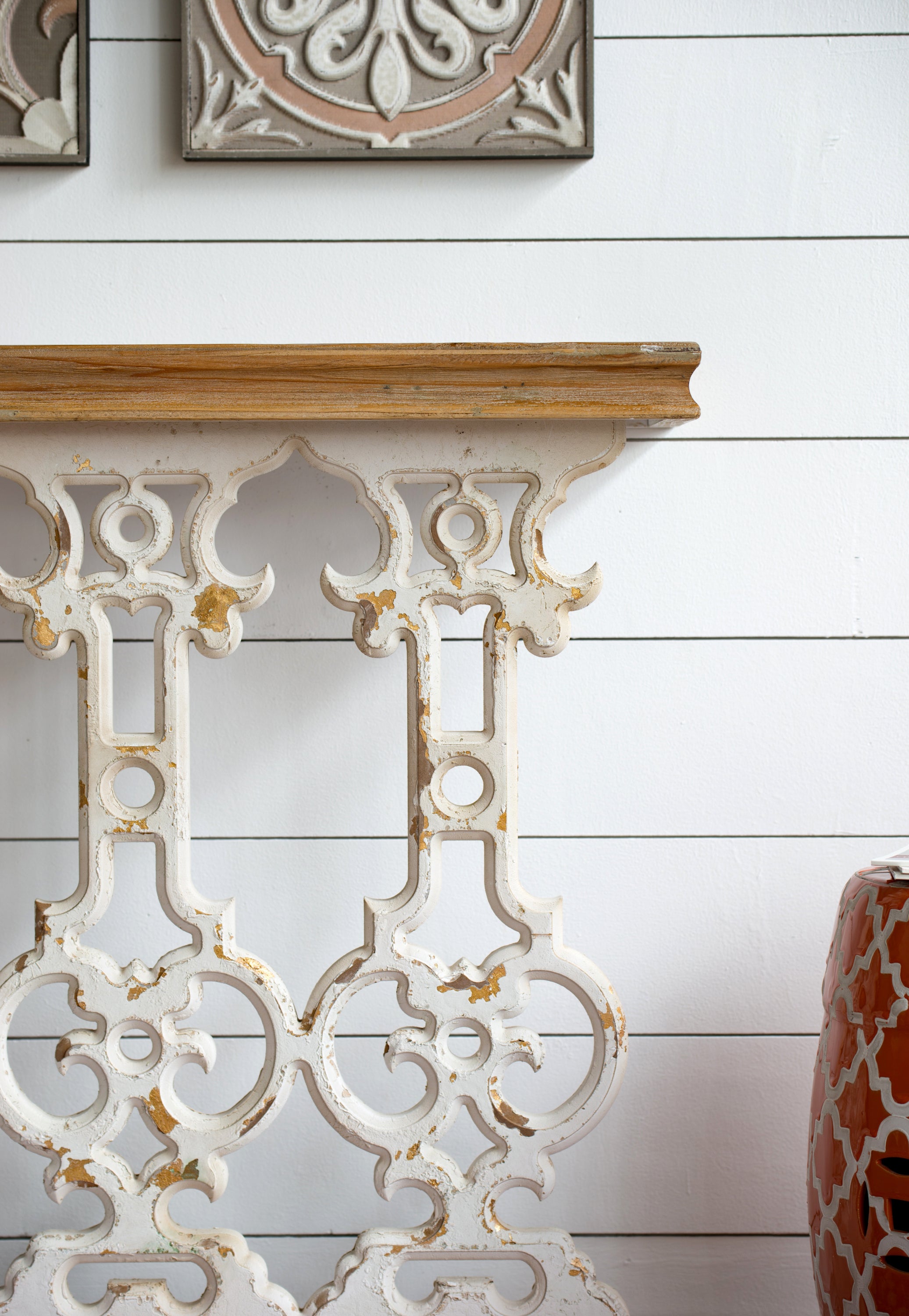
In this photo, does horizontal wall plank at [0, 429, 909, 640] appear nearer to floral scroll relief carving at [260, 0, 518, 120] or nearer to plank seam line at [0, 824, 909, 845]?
plank seam line at [0, 824, 909, 845]

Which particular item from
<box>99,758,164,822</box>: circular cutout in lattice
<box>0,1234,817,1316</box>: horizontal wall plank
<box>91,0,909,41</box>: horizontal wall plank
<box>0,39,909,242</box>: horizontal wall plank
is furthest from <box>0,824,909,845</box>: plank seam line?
<box>91,0,909,41</box>: horizontal wall plank

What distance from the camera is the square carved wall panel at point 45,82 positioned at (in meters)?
0.88

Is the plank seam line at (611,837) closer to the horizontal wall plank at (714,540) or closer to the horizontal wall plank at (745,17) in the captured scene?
the horizontal wall plank at (714,540)

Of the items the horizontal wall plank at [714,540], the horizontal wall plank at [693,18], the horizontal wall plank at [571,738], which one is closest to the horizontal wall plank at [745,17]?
the horizontal wall plank at [693,18]

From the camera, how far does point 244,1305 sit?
73 cm

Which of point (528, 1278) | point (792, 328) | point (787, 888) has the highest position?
point (792, 328)

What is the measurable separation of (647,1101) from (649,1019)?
0.07m

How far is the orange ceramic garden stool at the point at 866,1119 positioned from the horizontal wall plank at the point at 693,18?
0.77 metres

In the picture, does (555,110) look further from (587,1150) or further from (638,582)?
(587,1150)

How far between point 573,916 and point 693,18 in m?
0.84

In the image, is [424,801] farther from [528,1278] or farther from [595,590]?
[528,1278]

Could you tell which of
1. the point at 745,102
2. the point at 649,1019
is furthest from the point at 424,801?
the point at 745,102

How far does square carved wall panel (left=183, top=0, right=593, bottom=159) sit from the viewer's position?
881 mm

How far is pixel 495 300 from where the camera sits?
0.90m
